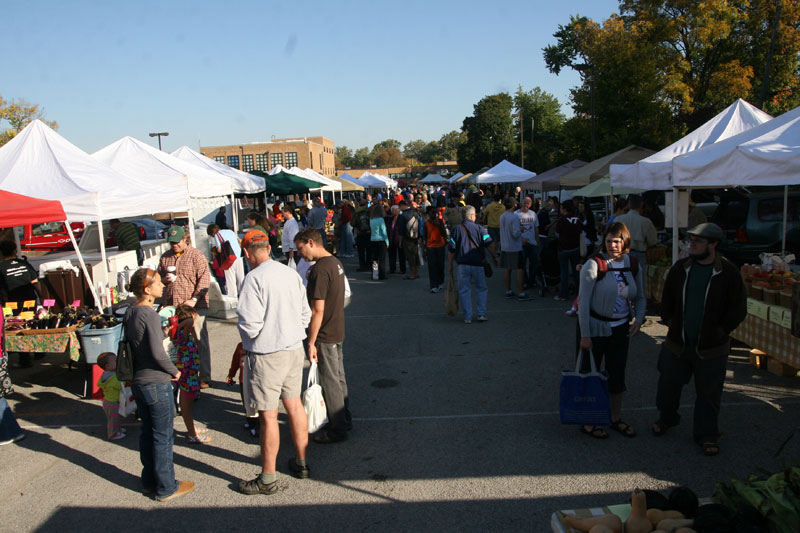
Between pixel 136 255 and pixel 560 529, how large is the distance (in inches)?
411

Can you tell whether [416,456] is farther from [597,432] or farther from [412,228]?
[412,228]

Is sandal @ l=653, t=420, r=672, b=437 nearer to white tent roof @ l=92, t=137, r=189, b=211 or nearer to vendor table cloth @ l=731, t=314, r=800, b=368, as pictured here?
vendor table cloth @ l=731, t=314, r=800, b=368

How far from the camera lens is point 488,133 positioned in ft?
220

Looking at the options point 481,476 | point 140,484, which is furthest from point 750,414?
point 140,484

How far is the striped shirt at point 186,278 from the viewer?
6293 millimetres

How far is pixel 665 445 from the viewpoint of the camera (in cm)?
461

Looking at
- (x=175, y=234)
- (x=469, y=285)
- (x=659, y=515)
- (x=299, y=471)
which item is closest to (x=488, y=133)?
(x=469, y=285)

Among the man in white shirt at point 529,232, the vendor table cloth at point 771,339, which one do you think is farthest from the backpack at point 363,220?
the vendor table cloth at point 771,339

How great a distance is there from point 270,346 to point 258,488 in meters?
1.08

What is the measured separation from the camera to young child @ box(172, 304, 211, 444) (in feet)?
16.2

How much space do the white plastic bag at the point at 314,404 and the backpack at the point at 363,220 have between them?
9718 mm

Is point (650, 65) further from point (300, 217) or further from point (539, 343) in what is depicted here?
point (539, 343)

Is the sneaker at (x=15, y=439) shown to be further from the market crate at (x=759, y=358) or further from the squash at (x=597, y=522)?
the market crate at (x=759, y=358)

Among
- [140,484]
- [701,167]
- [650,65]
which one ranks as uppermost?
[650,65]
